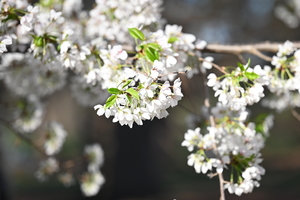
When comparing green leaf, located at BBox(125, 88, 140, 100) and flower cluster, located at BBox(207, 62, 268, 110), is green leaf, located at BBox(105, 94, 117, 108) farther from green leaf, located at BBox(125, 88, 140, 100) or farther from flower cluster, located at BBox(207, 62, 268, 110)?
flower cluster, located at BBox(207, 62, 268, 110)

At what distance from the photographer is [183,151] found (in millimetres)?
17531

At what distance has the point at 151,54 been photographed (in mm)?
1741

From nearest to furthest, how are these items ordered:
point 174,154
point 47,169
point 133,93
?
point 133,93 → point 47,169 → point 174,154

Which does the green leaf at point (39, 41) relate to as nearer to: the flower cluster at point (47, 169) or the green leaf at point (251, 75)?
the green leaf at point (251, 75)

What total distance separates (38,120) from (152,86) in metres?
2.30

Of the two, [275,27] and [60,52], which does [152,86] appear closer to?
[60,52]

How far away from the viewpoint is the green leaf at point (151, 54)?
1.72 m

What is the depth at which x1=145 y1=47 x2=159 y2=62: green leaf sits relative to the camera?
172cm

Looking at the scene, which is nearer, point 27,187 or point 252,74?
point 252,74

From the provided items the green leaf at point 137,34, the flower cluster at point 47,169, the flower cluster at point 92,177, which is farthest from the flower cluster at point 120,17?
the flower cluster at point 47,169

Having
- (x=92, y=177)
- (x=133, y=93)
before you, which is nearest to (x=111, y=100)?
(x=133, y=93)

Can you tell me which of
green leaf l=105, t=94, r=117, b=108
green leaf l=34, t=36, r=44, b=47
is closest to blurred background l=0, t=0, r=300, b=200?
green leaf l=34, t=36, r=44, b=47

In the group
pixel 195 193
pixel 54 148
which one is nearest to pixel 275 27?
pixel 195 193

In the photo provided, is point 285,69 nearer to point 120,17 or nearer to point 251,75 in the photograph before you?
point 251,75
